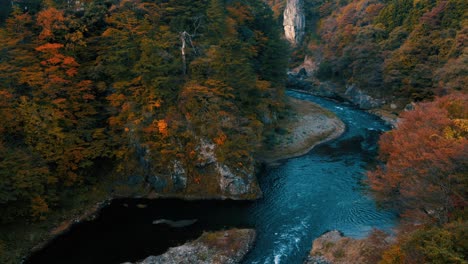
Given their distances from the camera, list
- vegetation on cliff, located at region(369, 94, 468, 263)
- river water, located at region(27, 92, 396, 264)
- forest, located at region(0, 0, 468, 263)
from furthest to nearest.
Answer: river water, located at region(27, 92, 396, 264) → forest, located at region(0, 0, 468, 263) → vegetation on cliff, located at region(369, 94, 468, 263)

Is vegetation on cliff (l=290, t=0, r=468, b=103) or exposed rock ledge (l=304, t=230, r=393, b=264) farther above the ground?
vegetation on cliff (l=290, t=0, r=468, b=103)

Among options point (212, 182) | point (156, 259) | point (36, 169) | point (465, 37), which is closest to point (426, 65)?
point (465, 37)

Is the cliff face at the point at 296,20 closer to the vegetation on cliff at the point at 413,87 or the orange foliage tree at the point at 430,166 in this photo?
the vegetation on cliff at the point at 413,87

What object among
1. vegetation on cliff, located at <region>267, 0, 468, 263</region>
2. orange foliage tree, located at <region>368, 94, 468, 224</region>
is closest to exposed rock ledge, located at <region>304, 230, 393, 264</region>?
vegetation on cliff, located at <region>267, 0, 468, 263</region>

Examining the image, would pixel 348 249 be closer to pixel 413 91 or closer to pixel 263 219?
pixel 263 219

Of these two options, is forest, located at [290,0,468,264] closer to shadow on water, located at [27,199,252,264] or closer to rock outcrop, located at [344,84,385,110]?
rock outcrop, located at [344,84,385,110]

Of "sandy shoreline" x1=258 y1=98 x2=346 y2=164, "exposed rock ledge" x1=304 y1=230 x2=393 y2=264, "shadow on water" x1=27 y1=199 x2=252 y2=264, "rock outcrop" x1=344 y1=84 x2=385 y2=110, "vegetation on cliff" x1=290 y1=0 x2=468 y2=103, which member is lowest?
"shadow on water" x1=27 y1=199 x2=252 y2=264

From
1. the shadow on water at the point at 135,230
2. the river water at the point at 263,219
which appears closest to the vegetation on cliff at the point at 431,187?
the river water at the point at 263,219
